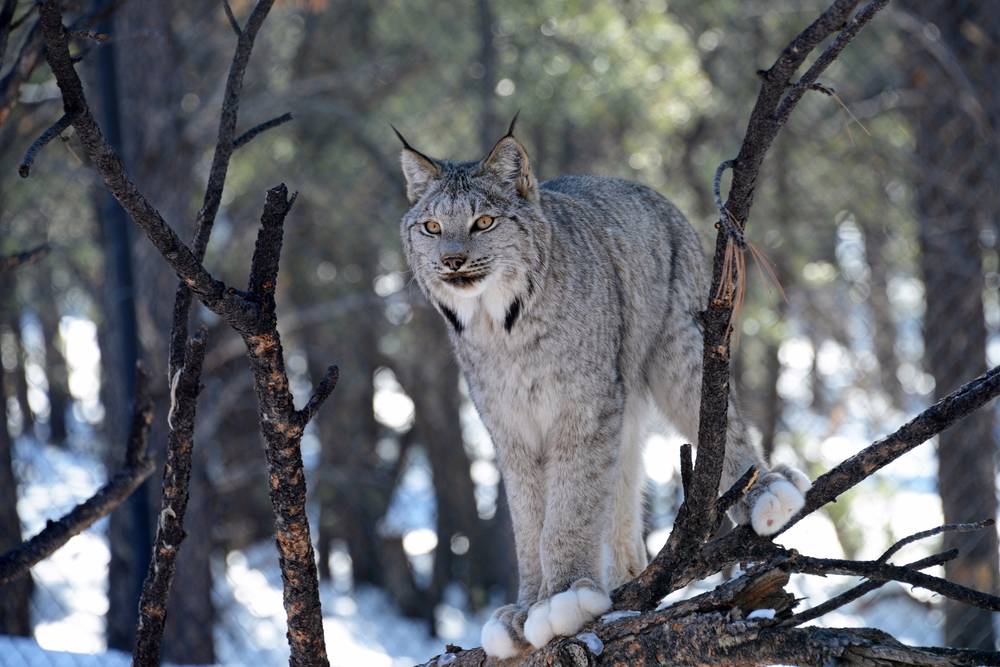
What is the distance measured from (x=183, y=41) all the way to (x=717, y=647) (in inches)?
234

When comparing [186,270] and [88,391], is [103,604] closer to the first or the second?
[88,391]

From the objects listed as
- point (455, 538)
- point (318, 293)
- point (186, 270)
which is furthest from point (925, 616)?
point (186, 270)

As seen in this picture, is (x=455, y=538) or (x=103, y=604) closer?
→ (x=103, y=604)

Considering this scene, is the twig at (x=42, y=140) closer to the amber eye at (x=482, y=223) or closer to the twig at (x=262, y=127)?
the twig at (x=262, y=127)

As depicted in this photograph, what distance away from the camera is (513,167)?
353 centimetres

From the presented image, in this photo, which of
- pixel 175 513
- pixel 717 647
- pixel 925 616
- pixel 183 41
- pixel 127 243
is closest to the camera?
pixel 717 647

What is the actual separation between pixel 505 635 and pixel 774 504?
2.61 feet

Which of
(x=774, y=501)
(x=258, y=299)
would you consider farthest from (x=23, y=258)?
(x=774, y=501)

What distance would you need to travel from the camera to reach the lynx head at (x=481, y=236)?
11.1ft

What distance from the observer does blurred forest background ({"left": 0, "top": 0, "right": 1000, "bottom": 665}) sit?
20.4 feet

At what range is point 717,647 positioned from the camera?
6.79 feet

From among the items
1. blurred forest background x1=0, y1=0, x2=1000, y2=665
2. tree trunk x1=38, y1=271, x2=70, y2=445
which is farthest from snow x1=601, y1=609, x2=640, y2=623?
tree trunk x1=38, y1=271, x2=70, y2=445

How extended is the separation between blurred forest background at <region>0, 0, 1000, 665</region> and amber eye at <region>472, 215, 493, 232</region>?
118 centimetres

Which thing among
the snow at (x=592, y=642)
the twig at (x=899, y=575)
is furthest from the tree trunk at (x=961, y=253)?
the snow at (x=592, y=642)
